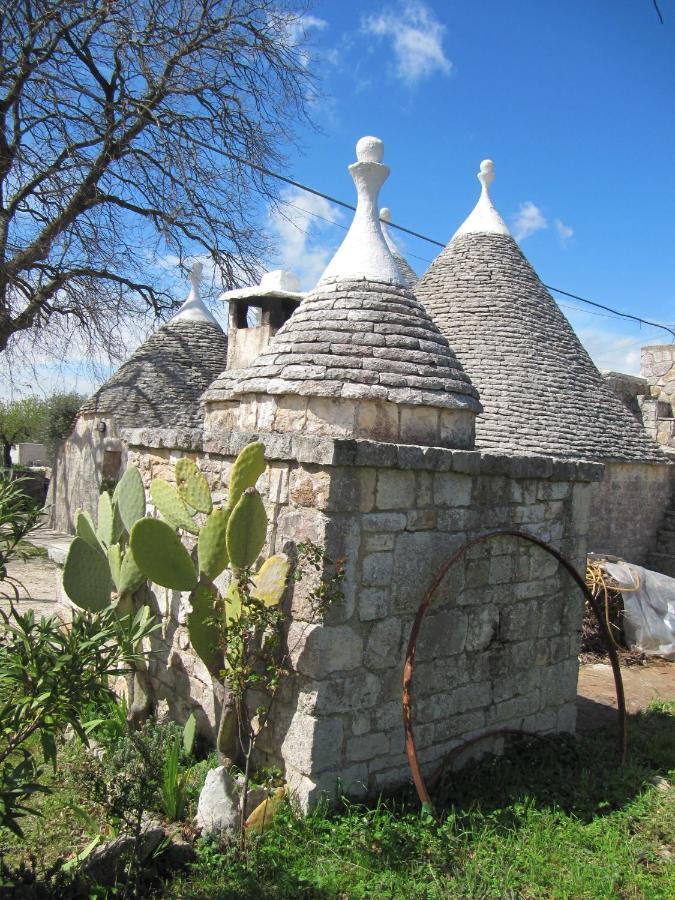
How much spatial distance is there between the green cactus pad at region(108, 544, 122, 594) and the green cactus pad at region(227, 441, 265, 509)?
1.35m

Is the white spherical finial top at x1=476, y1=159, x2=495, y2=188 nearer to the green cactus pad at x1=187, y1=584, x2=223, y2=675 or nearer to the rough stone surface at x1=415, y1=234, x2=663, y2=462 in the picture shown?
the rough stone surface at x1=415, y1=234, x2=663, y2=462

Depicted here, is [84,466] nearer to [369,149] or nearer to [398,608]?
[369,149]

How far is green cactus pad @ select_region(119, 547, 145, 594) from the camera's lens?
4.40 meters

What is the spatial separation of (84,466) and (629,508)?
998 centimetres

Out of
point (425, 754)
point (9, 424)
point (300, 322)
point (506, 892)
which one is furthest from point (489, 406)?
point (9, 424)

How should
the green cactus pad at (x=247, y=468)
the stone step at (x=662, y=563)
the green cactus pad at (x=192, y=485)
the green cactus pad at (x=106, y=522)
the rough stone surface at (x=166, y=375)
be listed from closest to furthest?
the green cactus pad at (x=247, y=468)
the green cactus pad at (x=192, y=485)
the green cactus pad at (x=106, y=522)
the stone step at (x=662, y=563)
the rough stone surface at (x=166, y=375)

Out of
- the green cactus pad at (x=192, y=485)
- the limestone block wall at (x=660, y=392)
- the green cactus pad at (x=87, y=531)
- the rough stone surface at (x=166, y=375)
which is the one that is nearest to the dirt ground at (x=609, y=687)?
the green cactus pad at (x=87, y=531)

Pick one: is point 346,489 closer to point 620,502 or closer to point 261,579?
point 261,579

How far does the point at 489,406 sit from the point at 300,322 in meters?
4.66

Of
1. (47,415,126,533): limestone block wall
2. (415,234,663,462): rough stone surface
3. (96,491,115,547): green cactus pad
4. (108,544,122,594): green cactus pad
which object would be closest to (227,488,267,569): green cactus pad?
(108,544,122,594): green cactus pad

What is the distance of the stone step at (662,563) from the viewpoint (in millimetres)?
10367

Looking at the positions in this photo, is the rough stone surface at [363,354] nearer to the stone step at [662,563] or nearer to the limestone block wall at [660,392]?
the stone step at [662,563]

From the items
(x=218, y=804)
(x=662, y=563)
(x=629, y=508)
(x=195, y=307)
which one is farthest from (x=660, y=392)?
(x=218, y=804)

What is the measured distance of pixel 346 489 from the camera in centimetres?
339
